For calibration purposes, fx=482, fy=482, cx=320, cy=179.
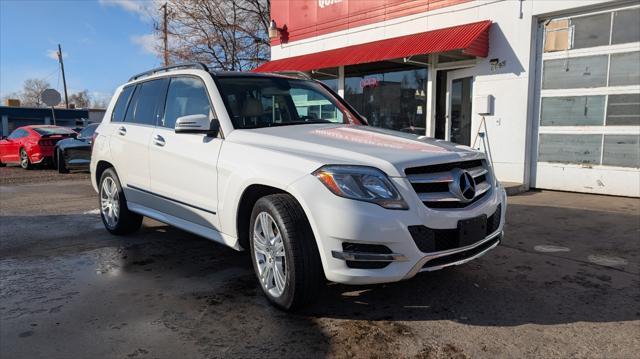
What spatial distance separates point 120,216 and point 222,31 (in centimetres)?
2096

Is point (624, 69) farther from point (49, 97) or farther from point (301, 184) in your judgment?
point (49, 97)

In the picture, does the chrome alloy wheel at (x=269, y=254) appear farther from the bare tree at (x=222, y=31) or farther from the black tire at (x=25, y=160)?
the bare tree at (x=222, y=31)

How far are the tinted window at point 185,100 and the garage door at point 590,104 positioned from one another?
23.0 ft

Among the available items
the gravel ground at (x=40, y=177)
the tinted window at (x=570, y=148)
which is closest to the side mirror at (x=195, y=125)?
the tinted window at (x=570, y=148)

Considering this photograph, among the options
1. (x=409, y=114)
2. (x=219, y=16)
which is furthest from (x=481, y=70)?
(x=219, y=16)

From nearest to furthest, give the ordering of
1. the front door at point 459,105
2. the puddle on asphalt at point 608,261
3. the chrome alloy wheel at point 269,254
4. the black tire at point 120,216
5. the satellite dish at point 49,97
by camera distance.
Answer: the chrome alloy wheel at point 269,254 < the puddle on asphalt at point 608,261 < the black tire at point 120,216 < the front door at point 459,105 < the satellite dish at point 49,97

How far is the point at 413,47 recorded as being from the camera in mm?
9852

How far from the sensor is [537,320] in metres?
3.32

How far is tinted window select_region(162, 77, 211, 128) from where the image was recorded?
435 centimetres

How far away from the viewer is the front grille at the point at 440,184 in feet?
10.2

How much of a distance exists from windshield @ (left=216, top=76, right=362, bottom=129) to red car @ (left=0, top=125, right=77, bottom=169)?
12.5 m

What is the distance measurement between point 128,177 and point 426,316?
11.8 feet

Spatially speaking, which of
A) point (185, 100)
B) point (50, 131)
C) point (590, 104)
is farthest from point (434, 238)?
point (50, 131)

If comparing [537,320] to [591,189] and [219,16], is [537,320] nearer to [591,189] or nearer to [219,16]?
[591,189]
